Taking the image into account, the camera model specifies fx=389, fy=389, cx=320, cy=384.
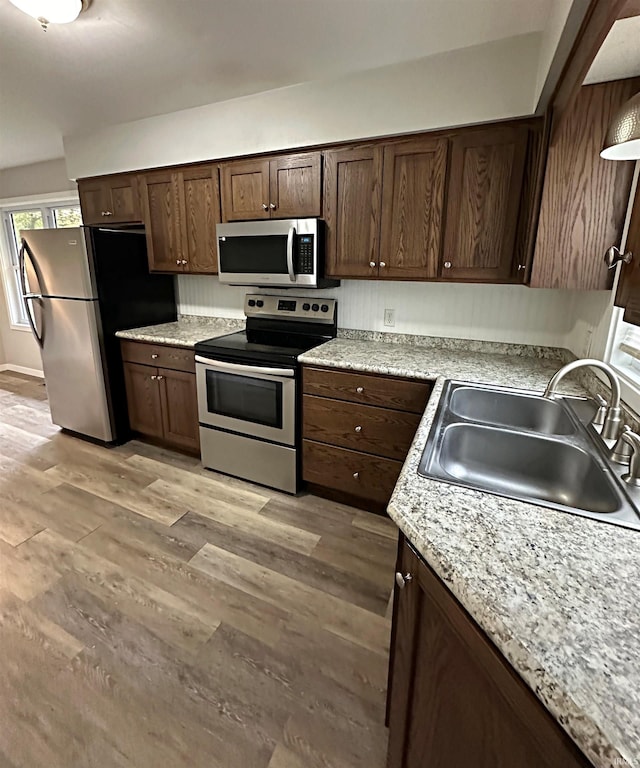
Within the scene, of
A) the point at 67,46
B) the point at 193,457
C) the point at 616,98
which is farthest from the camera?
the point at 193,457

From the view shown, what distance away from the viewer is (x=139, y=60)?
1992 millimetres

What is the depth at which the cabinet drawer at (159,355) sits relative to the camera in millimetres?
2732

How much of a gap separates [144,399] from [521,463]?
8.90 feet

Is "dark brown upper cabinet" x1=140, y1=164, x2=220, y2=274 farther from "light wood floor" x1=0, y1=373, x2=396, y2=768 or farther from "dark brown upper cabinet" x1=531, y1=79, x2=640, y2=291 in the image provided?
"dark brown upper cabinet" x1=531, y1=79, x2=640, y2=291

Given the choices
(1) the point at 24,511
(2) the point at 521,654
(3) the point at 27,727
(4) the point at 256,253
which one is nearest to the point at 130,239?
(4) the point at 256,253

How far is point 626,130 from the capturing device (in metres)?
0.83

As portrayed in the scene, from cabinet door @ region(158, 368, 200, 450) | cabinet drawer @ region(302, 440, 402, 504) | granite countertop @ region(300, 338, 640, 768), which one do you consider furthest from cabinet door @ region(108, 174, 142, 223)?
granite countertop @ region(300, 338, 640, 768)

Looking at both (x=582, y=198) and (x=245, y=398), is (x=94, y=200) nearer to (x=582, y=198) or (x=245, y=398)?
(x=245, y=398)

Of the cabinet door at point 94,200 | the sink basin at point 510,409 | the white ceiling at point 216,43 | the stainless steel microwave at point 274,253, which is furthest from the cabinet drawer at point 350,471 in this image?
the cabinet door at point 94,200

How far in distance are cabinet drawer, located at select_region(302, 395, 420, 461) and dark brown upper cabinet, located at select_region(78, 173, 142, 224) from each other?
2.09 metres

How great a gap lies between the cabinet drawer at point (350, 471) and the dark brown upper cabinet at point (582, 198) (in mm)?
1217

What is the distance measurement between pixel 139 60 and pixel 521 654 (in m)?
2.77

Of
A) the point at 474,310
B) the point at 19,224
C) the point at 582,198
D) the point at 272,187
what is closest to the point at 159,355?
the point at 272,187

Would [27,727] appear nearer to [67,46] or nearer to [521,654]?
[521,654]
